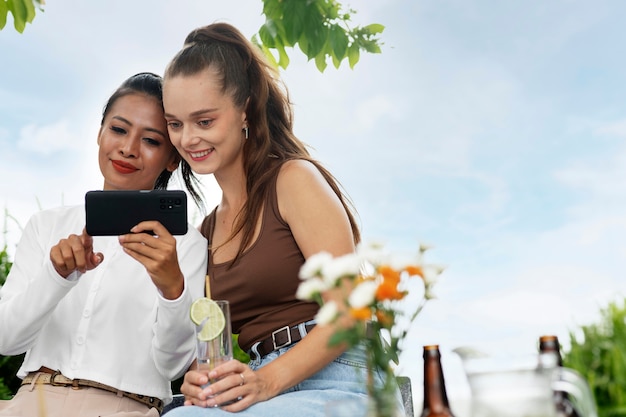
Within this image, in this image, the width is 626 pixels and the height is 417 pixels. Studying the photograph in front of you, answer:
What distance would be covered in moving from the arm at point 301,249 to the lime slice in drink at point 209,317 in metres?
0.12

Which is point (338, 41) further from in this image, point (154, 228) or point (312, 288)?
point (312, 288)

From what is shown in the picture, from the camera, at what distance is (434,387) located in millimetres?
1388

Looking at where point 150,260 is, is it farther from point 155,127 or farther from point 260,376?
point 155,127

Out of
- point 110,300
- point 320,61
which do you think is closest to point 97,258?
point 110,300

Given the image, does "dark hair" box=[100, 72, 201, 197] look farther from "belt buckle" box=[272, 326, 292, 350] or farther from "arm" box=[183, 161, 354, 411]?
"belt buckle" box=[272, 326, 292, 350]

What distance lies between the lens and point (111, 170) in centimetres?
252

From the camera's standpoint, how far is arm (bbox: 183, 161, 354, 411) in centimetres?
183

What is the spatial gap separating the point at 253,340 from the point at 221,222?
18.1 inches

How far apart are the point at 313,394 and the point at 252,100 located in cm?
98

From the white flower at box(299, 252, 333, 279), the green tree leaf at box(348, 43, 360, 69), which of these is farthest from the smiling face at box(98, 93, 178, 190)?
the white flower at box(299, 252, 333, 279)

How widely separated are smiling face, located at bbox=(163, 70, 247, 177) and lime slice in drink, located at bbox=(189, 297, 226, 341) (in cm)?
70

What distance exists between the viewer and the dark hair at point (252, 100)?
237 cm

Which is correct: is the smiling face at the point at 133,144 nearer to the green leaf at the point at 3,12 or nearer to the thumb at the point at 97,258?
the thumb at the point at 97,258

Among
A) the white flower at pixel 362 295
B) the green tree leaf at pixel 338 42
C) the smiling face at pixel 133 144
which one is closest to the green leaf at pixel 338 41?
the green tree leaf at pixel 338 42
